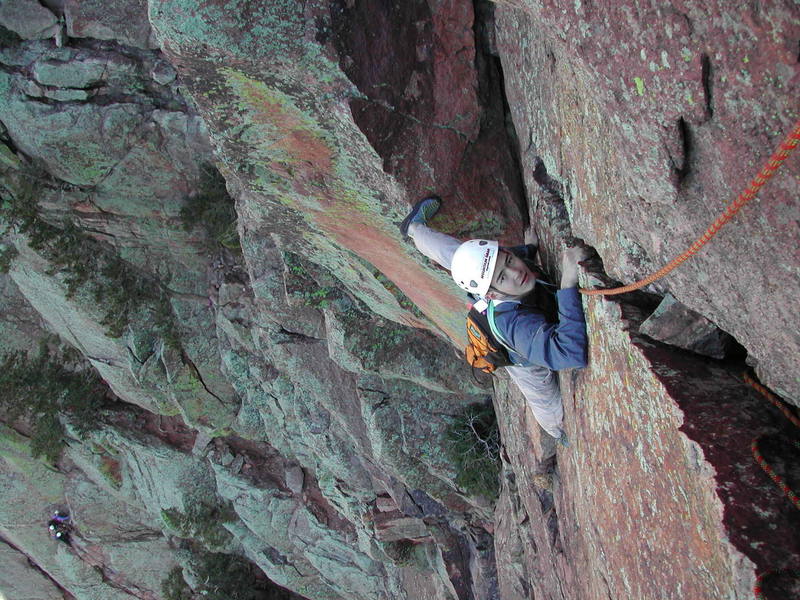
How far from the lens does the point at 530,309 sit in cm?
520

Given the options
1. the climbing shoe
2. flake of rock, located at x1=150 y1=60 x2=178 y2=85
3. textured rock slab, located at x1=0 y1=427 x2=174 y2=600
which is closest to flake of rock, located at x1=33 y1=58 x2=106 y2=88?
flake of rock, located at x1=150 y1=60 x2=178 y2=85

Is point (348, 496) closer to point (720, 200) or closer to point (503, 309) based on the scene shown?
point (503, 309)

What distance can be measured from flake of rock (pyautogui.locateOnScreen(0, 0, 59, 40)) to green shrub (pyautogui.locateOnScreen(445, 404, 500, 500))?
9.81 metres

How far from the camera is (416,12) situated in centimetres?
604

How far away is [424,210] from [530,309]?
175 cm

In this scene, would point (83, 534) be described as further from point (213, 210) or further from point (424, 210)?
point (424, 210)

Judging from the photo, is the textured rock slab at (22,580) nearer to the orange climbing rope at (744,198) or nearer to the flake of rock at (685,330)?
the flake of rock at (685,330)

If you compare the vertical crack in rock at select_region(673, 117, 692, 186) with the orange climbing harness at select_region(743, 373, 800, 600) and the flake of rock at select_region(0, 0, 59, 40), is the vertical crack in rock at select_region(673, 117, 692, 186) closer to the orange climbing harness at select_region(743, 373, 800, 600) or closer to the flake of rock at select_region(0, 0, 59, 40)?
the orange climbing harness at select_region(743, 373, 800, 600)

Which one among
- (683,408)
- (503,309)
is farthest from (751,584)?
(503,309)

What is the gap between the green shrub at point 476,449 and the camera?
1067 cm

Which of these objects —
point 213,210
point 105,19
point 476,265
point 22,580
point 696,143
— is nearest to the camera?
point 696,143

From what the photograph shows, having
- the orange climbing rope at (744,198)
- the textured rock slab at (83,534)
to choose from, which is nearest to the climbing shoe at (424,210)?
the orange climbing rope at (744,198)

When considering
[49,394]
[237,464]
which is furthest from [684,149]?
[49,394]

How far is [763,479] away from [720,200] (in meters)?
1.49
